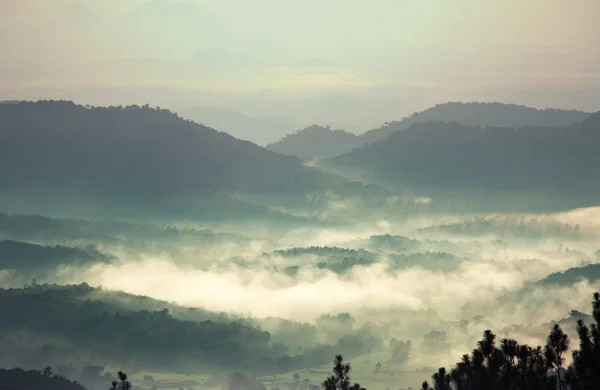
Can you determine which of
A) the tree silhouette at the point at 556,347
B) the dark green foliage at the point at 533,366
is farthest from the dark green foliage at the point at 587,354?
the tree silhouette at the point at 556,347

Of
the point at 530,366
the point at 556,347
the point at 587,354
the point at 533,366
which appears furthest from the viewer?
the point at 533,366

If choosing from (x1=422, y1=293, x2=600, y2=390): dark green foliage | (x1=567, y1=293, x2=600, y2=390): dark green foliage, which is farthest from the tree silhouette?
(x1=567, y1=293, x2=600, y2=390): dark green foliage

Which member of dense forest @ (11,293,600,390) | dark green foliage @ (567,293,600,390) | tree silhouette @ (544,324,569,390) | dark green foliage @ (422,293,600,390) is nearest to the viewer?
dark green foliage @ (567,293,600,390)

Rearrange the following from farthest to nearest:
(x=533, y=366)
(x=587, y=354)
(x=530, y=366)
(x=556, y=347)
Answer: (x=533, y=366) → (x=530, y=366) → (x=556, y=347) → (x=587, y=354)

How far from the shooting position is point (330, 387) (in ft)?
648

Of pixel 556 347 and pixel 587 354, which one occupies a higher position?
pixel 556 347

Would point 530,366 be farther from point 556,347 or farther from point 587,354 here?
point 587,354

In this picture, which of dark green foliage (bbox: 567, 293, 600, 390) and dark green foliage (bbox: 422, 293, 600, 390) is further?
dark green foliage (bbox: 422, 293, 600, 390)

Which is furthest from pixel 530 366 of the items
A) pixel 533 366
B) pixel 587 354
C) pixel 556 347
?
pixel 587 354

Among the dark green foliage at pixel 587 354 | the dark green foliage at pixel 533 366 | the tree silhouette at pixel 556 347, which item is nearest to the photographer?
the dark green foliage at pixel 587 354

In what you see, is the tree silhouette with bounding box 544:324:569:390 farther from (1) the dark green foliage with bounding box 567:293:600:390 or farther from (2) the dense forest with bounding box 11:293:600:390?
(1) the dark green foliage with bounding box 567:293:600:390

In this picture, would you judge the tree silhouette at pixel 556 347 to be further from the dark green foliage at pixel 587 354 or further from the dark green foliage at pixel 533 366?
the dark green foliage at pixel 587 354

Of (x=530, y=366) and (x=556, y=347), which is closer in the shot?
(x=556, y=347)

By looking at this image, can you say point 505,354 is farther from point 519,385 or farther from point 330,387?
point 330,387
